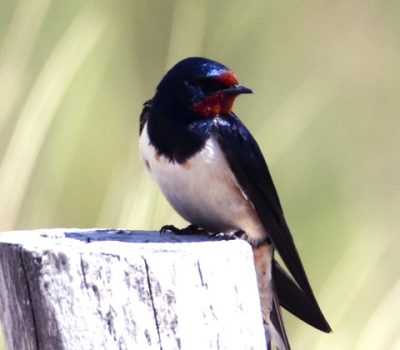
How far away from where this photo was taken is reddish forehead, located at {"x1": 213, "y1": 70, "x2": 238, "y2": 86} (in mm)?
1780

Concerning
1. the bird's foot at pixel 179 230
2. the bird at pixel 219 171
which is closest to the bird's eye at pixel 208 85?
the bird at pixel 219 171

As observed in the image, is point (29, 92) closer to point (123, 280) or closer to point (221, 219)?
point (221, 219)

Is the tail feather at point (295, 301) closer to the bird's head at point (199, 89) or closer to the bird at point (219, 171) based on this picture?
the bird at point (219, 171)

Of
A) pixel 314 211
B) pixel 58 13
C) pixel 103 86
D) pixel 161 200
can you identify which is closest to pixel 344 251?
pixel 314 211

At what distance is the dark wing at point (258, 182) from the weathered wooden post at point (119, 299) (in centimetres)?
67

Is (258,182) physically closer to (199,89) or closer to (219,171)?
(219,171)

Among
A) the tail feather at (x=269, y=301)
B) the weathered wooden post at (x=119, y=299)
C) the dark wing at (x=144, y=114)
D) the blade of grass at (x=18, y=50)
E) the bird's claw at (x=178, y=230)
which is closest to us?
the weathered wooden post at (x=119, y=299)

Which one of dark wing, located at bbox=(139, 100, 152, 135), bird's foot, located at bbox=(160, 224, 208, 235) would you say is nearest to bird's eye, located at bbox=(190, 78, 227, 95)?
dark wing, located at bbox=(139, 100, 152, 135)

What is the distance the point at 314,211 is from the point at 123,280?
82 centimetres

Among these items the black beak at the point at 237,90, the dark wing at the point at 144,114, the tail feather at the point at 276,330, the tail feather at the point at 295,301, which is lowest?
the tail feather at the point at 276,330

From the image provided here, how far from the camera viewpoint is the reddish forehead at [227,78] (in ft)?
5.84

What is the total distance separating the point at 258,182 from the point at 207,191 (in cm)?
11

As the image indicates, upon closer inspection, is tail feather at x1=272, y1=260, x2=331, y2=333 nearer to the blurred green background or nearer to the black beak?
the blurred green background

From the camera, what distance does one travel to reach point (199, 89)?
5.96 ft
